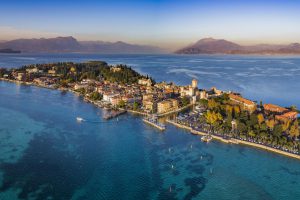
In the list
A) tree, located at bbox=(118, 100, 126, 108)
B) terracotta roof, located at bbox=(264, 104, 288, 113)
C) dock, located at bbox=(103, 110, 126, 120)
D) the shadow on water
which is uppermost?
terracotta roof, located at bbox=(264, 104, 288, 113)

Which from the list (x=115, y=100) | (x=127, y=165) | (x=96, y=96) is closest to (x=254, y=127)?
(x=127, y=165)

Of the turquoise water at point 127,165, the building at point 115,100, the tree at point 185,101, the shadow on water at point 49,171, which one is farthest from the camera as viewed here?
the building at point 115,100

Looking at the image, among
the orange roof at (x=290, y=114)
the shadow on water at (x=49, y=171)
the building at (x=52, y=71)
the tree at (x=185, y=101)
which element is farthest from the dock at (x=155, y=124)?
the building at (x=52, y=71)

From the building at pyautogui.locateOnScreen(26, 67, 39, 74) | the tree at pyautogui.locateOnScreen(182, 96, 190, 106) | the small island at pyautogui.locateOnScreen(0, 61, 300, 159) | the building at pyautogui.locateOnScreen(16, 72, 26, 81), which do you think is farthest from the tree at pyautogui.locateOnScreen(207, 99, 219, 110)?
the building at pyautogui.locateOnScreen(26, 67, 39, 74)

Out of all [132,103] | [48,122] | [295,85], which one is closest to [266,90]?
[295,85]

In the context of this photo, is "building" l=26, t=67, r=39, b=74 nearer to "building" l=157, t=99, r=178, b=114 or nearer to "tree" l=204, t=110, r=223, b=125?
"building" l=157, t=99, r=178, b=114

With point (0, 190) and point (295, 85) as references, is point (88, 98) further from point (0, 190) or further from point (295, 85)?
point (295, 85)

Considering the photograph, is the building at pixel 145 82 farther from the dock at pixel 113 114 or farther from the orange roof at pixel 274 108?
the orange roof at pixel 274 108
